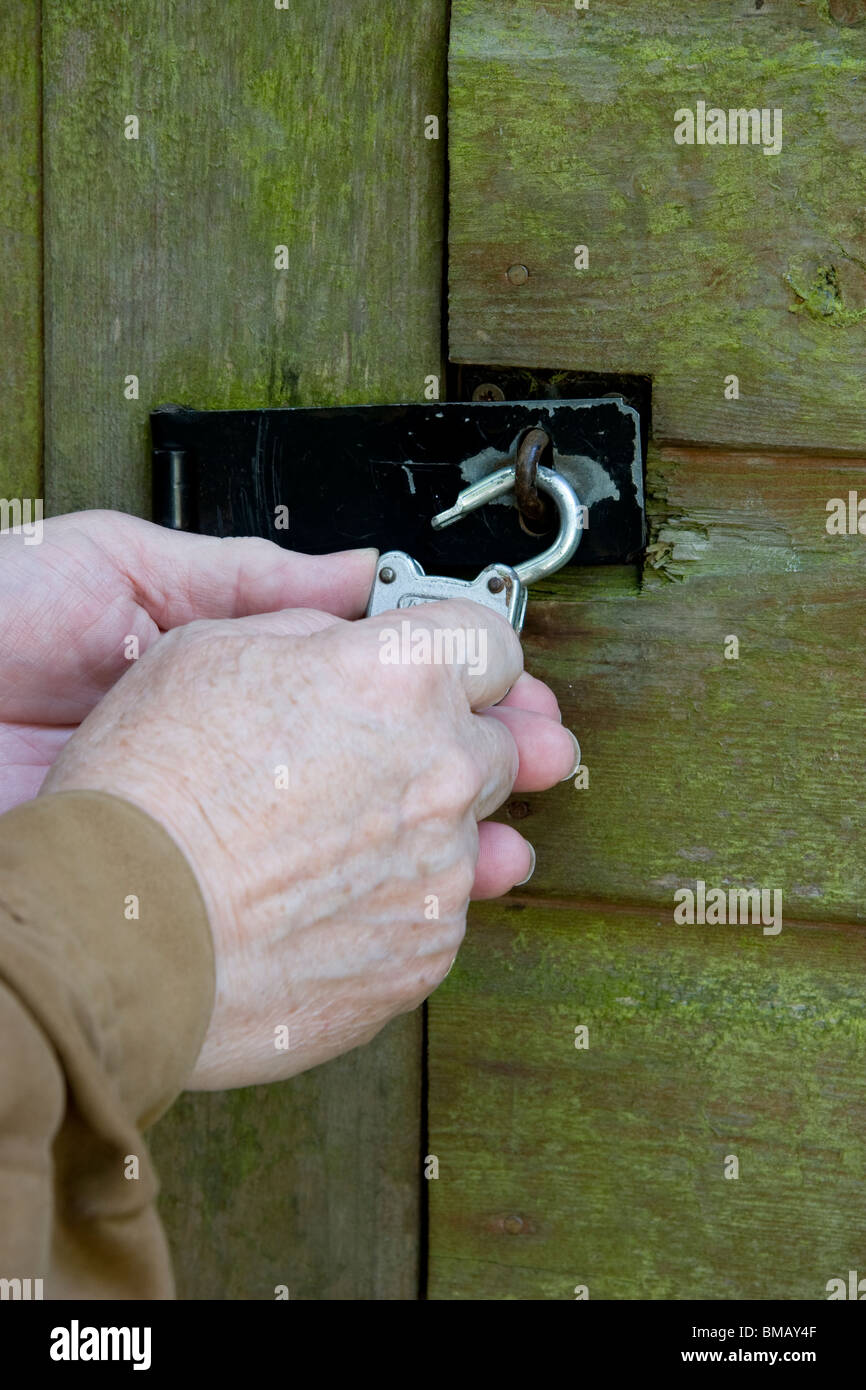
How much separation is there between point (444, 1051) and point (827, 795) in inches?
13.8

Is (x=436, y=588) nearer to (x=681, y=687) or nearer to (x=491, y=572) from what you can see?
(x=491, y=572)

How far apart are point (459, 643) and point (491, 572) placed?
9 cm

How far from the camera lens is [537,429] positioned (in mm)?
764

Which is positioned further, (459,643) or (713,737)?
(713,737)

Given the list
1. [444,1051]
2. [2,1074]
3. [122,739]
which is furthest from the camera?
[444,1051]

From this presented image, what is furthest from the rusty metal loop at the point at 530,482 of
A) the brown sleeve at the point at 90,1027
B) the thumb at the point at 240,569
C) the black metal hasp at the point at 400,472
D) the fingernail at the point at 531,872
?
the brown sleeve at the point at 90,1027

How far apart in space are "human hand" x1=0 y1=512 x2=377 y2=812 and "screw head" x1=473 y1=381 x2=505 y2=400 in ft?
0.50

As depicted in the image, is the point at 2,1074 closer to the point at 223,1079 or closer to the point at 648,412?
the point at 223,1079

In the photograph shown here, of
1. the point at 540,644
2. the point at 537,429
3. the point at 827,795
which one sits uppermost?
the point at 537,429

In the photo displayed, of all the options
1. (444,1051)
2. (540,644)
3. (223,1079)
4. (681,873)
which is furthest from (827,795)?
(223,1079)

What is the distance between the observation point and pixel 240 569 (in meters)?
0.78

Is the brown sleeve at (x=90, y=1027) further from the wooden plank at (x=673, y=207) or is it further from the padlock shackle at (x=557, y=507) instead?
the wooden plank at (x=673, y=207)

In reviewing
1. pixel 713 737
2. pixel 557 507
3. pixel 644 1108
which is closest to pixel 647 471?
pixel 557 507

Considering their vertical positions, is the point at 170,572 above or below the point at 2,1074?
above
